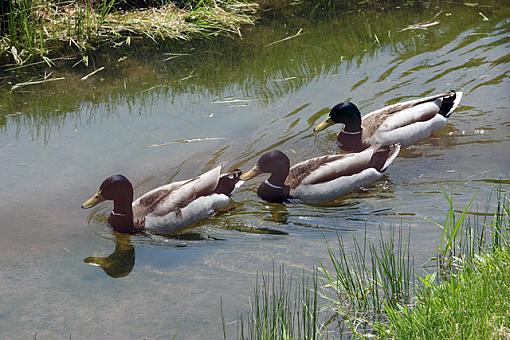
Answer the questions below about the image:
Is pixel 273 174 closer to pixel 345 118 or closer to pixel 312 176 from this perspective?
pixel 312 176

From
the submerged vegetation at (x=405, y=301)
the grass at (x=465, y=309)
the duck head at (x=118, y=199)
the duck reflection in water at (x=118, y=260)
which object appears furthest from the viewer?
the duck head at (x=118, y=199)

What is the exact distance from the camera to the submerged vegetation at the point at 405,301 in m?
4.47

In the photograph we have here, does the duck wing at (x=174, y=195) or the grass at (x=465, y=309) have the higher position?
the grass at (x=465, y=309)

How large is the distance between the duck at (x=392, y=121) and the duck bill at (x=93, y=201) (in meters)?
2.43

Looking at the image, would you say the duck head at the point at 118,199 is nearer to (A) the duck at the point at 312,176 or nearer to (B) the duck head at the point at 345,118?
(A) the duck at the point at 312,176

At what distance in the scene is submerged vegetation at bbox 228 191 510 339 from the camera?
14.7 ft

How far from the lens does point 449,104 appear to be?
925 centimetres

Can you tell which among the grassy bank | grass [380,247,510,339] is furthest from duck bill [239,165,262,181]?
the grassy bank

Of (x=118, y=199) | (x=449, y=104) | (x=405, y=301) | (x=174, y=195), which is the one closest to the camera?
(x=405, y=301)

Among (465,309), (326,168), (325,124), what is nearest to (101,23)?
(325,124)

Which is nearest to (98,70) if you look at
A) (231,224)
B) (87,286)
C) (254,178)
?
(254,178)

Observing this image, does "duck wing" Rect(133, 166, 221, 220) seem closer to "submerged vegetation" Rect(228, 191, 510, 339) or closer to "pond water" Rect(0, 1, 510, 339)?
"pond water" Rect(0, 1, 510, 339)

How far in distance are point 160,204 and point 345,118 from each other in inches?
89.1

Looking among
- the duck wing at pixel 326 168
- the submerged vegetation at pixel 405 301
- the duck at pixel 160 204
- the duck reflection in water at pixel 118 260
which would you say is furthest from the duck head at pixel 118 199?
the submerged vegetation at pixel 405 301
